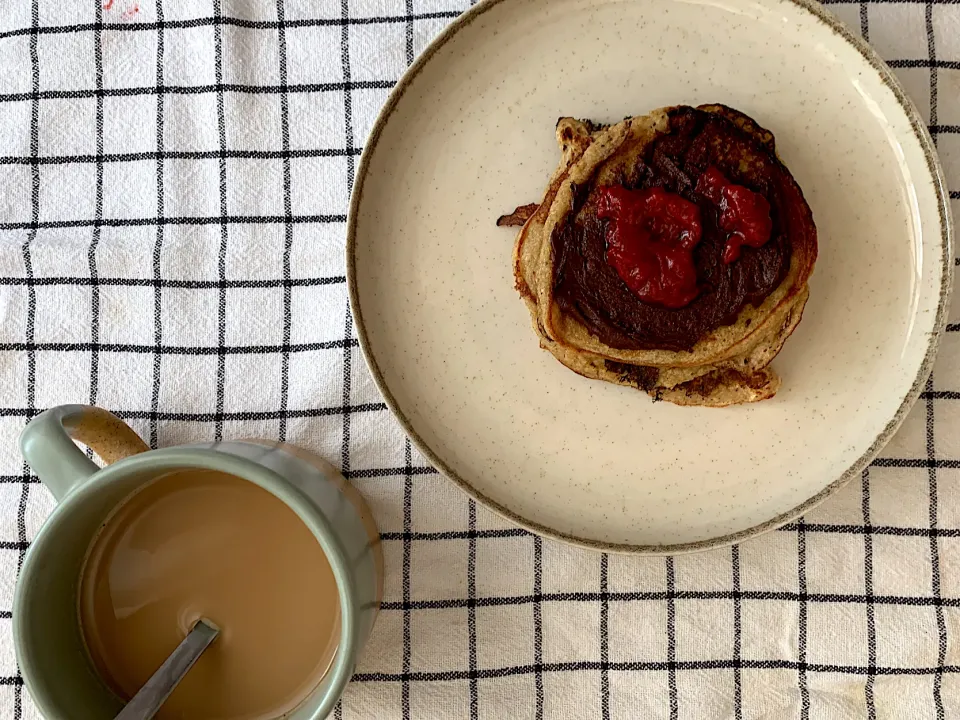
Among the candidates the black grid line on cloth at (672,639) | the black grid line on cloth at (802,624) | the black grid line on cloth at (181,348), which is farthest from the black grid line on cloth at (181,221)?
the black grid line on cloth at (802,624)

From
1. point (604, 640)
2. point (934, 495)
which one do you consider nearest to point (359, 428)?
point (604, 640)

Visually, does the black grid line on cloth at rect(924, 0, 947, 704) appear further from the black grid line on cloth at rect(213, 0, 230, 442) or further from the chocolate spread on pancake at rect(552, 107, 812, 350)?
the black grid line on cloth at rect(213, 0, 230, 442)

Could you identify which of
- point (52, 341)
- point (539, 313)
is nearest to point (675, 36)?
point (539, 313)

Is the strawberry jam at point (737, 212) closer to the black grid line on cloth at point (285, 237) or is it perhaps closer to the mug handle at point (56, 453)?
the black grid line on cloth at point (285, 237)

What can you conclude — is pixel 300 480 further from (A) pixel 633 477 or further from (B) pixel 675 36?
(B) pixel 675 36

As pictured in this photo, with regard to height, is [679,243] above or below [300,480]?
above

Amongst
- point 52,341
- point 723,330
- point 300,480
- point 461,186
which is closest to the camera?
point 300,480
